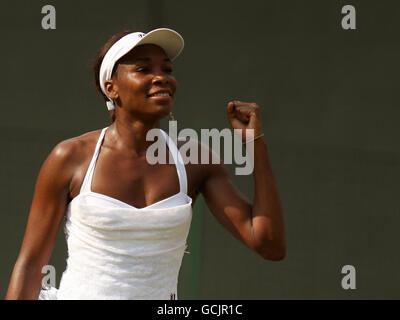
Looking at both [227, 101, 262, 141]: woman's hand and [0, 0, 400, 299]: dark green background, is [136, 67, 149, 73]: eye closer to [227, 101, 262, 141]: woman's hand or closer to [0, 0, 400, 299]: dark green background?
[227, 101, 262, 141]: woman's hand

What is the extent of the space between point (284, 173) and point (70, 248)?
6.96ft

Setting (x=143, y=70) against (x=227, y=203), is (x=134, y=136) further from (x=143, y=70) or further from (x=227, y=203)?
(x=227, y=203)

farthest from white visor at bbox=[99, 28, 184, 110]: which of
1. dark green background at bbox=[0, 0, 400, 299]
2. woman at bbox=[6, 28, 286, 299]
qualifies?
dark green background at bbox=[0, 0, 400, 299]

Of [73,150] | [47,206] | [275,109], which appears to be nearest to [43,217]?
[47,206]

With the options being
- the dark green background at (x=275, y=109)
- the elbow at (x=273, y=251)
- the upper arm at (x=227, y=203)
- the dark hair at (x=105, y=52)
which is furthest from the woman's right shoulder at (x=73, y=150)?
the dark green background at (x=275, y=109)

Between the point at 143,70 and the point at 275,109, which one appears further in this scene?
the point at 275,109

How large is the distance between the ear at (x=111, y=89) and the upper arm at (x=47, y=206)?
0.92ft

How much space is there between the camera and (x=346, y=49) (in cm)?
455

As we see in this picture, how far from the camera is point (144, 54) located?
2746mm

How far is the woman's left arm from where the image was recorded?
8.87 ft

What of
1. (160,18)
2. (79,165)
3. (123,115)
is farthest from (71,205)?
(160,18)

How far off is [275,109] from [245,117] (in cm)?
188

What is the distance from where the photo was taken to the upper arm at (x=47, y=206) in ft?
8.68

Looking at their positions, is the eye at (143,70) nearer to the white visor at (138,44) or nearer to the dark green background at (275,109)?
the white visor at (138,44)
